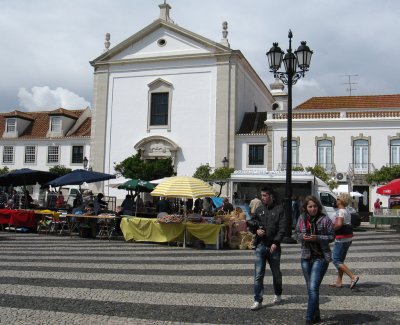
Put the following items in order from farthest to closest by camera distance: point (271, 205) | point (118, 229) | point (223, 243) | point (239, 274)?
point (118, 229)
point (223, 243)
point (239, 274)
point (271, 205)

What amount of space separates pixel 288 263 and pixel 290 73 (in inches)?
278

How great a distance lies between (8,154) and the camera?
140 ft

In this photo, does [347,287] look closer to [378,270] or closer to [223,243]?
[378,270]

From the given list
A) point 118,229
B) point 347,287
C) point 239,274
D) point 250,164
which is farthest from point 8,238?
point 250,164

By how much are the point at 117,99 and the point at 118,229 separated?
21.1m

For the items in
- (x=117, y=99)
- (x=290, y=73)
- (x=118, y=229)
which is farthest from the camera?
(x=117, y=99)

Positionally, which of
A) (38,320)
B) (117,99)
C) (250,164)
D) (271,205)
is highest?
(117,99)

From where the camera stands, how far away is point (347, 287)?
8086 millimetres

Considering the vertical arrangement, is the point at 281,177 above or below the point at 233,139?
below

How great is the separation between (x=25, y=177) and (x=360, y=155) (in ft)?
68.9

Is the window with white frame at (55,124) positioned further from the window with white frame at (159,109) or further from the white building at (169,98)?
the window with white frame at (159,109)

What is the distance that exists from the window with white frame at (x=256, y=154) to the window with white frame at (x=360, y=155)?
611cm

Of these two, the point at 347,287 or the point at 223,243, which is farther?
the point at 223,243

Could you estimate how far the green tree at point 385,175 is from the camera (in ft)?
93.4
